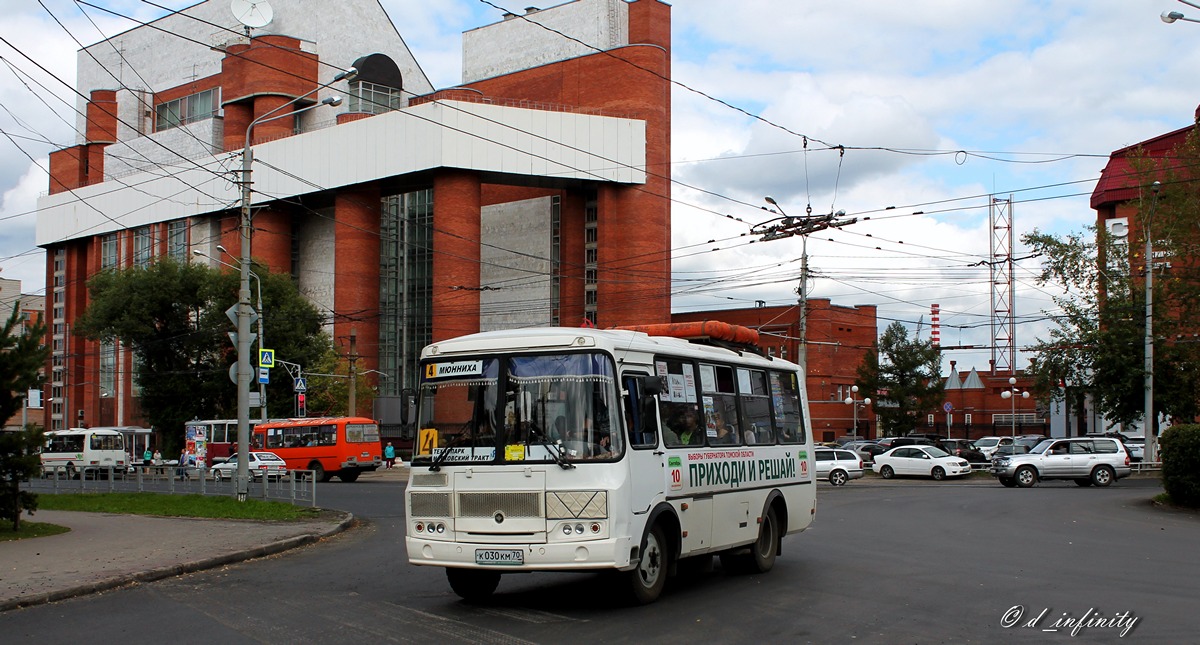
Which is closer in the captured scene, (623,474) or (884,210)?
(623,474)

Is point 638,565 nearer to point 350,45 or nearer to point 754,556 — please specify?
point 754,556

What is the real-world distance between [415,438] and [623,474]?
7.55ft

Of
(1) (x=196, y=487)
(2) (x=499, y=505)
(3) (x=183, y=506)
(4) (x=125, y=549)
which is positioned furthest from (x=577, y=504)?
(1) (x=196, y=487)

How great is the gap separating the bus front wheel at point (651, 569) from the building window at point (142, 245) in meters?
80.3

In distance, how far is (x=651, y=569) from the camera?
10820 millimetres

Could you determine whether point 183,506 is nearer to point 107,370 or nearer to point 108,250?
point 107,370

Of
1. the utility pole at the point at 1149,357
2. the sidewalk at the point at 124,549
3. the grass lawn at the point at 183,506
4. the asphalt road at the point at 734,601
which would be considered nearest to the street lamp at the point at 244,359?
the grass lawn at the point at 183,506

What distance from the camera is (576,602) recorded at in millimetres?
10883

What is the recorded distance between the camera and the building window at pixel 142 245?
83.6 meters

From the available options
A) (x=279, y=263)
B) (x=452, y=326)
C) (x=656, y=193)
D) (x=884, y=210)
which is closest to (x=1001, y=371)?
(x=656, y=193)

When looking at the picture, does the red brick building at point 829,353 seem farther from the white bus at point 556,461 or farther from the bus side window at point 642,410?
the bus side window at point 642,410

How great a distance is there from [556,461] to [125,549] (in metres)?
8.63

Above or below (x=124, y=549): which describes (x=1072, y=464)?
below

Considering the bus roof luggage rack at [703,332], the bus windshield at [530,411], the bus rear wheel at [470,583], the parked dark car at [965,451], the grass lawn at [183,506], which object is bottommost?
the parked dark car at [965,451]
